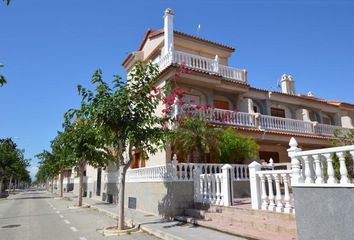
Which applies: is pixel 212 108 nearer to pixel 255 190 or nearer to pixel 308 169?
pixel 255 190

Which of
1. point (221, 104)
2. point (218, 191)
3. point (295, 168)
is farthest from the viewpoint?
point (221, 104)

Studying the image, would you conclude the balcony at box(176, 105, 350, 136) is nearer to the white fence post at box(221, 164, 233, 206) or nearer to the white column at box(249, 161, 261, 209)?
the white fence post at box(221, 164, 233, 206)

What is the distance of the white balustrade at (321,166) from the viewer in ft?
18.1

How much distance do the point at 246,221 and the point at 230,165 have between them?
2963 mm

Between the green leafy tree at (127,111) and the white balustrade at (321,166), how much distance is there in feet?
18.7

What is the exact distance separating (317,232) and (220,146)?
793 cm

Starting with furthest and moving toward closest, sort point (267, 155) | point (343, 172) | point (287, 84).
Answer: point (287, 84) → point (267, 155) → point (343, 172)

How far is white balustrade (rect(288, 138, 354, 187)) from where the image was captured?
5.51 m

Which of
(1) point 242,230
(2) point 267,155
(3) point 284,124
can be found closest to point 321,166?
(1) point 242,230

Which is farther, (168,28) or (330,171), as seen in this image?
(168,28)

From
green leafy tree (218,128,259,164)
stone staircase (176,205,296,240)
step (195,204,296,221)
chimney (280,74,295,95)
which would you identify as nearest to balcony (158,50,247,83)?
green leafy tree (218,128,259,164)

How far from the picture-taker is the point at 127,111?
1065cm

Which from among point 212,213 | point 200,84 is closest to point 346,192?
point 212,213

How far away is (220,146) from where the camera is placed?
1359cm
